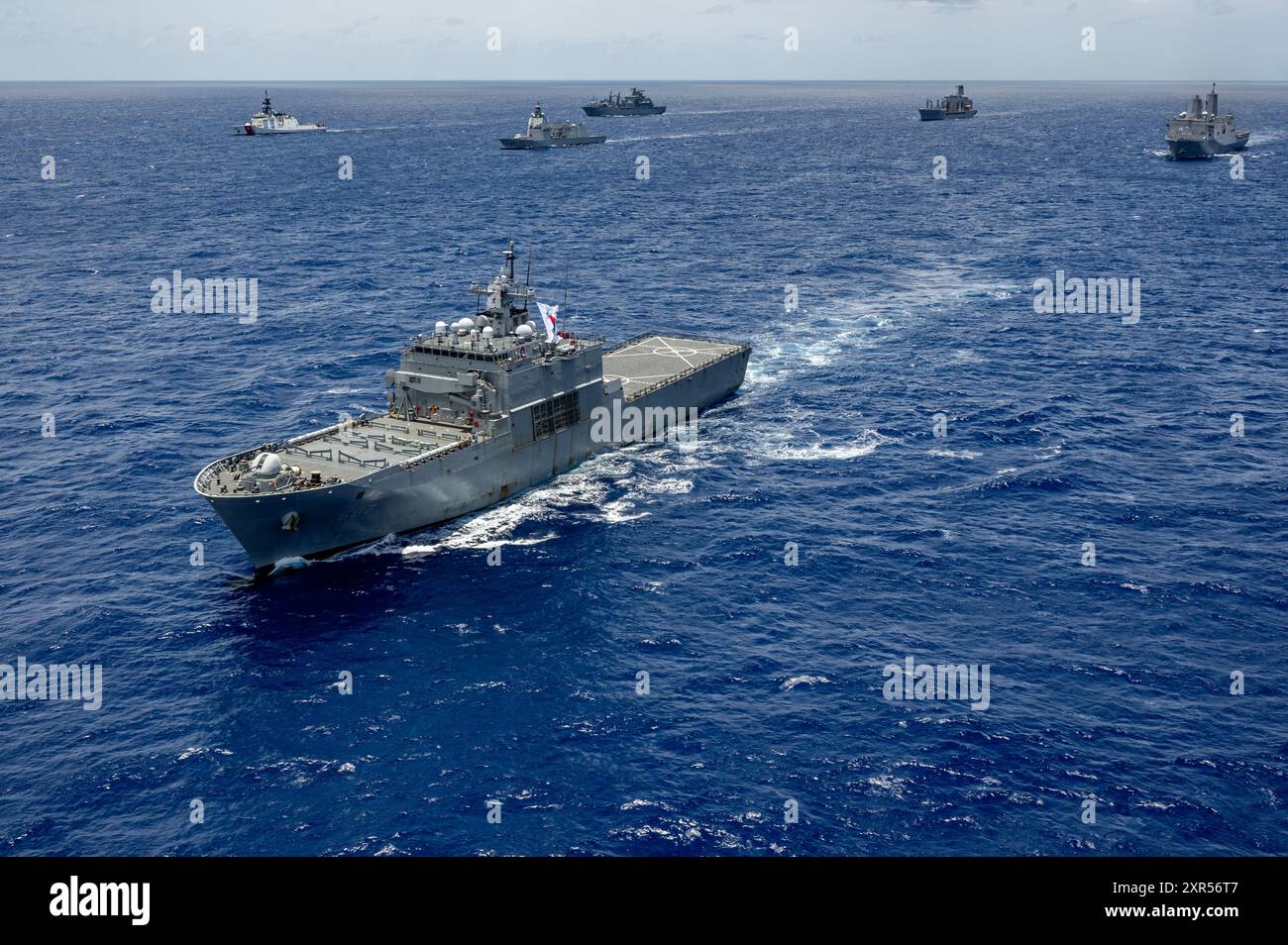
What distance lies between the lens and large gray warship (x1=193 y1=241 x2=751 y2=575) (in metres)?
62.7

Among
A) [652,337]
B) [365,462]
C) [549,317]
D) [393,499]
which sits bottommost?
[393,499]

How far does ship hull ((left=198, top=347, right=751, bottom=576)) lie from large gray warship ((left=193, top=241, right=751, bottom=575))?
81 millimetres

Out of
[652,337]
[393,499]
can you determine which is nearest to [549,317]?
[393,499]

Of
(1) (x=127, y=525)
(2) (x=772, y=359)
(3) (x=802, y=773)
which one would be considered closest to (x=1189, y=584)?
(3) (x=802, y=773)

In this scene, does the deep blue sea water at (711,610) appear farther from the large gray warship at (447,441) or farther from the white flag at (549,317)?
the white flag at (549,317)

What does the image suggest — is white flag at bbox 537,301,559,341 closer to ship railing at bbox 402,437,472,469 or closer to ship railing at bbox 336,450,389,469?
ship railing at bbox 402,437,472,469

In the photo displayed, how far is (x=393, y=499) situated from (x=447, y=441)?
6811mm

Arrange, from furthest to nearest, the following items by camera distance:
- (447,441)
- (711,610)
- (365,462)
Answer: (447,441), (365,462), (711,610)

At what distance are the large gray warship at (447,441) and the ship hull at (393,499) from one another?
81 mm

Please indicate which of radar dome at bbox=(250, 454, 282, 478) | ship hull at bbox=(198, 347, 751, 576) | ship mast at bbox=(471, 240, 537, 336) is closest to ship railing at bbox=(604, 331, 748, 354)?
ship hull at bbox=(198, 347, 751, 576)

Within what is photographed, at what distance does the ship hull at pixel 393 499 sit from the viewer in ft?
202

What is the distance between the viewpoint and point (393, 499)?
2608 inches

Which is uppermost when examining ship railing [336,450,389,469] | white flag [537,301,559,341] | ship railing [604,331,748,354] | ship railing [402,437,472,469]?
white flag [537,301,559,341]

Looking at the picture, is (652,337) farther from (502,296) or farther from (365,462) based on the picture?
(365,462)
